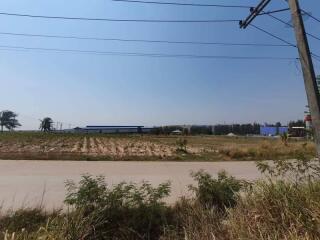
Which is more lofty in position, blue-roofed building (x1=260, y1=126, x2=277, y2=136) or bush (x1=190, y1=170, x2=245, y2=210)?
blue-roofed building (x1=260, y1=126, x2=277, y2=136)

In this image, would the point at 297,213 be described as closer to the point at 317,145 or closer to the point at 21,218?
the point at 317,145

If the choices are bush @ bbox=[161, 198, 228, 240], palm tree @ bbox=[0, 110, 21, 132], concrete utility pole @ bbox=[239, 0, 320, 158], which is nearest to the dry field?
Result: concrete utility pole @ bbox=[239, 0, 320, 158]

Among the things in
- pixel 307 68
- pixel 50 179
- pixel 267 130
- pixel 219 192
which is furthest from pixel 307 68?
pixel 267 130

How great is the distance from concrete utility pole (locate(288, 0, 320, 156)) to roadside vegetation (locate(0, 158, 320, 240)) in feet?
3.06

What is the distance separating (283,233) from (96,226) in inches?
133

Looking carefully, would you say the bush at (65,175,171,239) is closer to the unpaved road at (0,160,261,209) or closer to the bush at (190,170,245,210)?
the bush at (190,170,245,210)

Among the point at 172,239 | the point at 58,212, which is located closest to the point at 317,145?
the point at 172,239

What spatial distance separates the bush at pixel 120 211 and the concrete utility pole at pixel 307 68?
3664 millimetres

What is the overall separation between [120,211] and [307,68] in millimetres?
5232

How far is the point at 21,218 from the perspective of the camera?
7473 mm

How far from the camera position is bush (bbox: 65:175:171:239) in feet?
22.7

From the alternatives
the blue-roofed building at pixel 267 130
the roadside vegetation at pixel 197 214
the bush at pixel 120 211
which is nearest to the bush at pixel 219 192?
the roadside vegetation at pixel 197 214

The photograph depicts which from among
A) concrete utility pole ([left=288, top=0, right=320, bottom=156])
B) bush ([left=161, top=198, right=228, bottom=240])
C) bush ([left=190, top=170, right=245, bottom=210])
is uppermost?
concrete utility pole ([left=288, top=0, right=320, bottom=156])

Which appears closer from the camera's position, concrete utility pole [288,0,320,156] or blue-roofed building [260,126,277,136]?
concrete utility pole [288,0,320,156]
